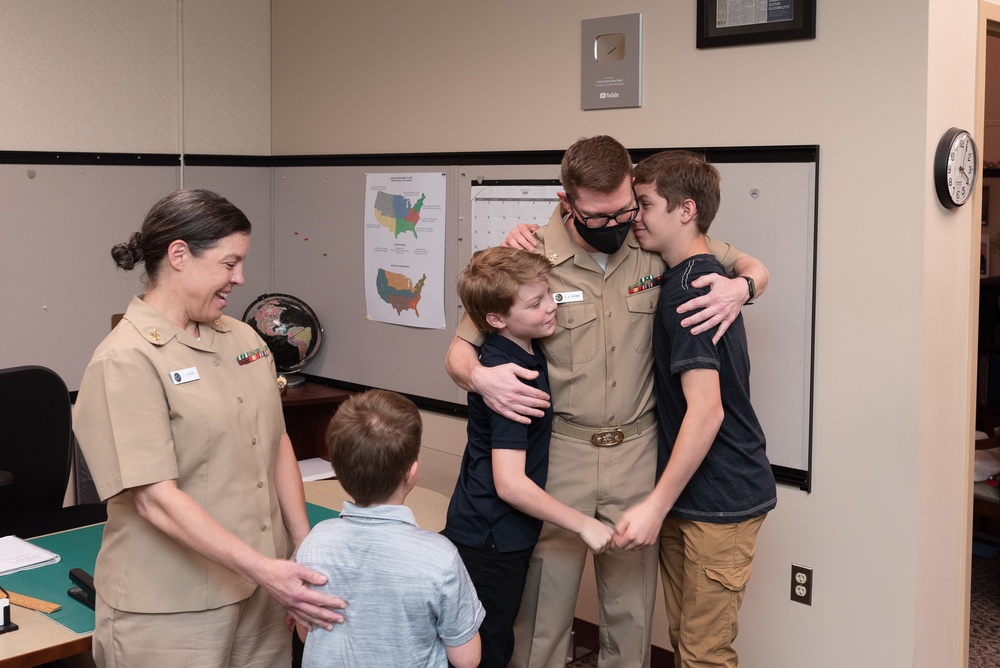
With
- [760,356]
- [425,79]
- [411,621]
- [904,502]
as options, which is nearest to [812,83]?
[760,356]

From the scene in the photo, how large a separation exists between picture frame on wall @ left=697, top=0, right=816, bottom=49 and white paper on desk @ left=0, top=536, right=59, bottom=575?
7.24ft

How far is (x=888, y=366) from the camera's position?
8.65 feet

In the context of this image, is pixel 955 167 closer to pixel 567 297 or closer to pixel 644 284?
pixel 644 284

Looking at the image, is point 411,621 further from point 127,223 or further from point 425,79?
point 127,223

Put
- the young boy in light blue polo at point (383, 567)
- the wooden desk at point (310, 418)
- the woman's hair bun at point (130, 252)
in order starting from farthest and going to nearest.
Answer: the wooden desk at point (310, 418) → the woman's hair bun at point (130, 252) → the young boy in light blue polo at point (383, 567)

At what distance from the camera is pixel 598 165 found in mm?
2057

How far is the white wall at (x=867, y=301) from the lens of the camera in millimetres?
2580

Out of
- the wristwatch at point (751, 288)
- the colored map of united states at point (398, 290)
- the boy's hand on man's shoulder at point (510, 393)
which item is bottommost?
the boy's hand on man's shoulder at point (510, 393)

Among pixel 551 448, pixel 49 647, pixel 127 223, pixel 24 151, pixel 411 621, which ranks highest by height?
pixel 24 151

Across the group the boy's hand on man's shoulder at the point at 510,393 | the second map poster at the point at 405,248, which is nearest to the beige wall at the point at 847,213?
the second map poster at the point at 405,248

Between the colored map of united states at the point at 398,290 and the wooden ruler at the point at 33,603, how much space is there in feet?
6.36

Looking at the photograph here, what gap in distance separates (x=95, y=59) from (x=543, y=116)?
5.94 ft

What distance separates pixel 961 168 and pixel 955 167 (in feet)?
0.18

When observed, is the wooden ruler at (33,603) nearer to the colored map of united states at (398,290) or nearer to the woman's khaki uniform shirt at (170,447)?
the woman's khaki uniform shirt at (170,447)
